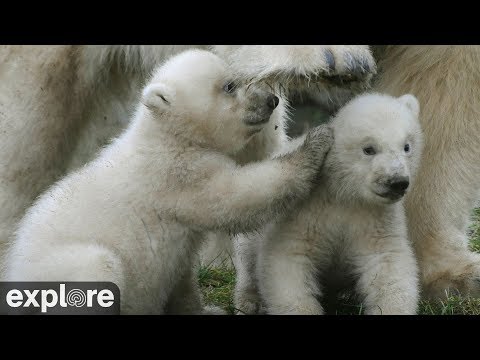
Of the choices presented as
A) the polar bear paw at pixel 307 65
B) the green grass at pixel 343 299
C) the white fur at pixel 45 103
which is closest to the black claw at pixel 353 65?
the polar bear paw at pixel 307 65

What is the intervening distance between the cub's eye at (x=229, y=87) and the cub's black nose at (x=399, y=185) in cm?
82

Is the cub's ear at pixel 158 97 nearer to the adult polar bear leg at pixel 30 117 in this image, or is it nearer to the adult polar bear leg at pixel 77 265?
the adult polar bear leg at pixel 77 265

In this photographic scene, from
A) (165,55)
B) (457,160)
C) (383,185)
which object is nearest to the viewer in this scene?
(383,185)

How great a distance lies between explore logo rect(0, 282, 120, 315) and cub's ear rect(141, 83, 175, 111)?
0.79m

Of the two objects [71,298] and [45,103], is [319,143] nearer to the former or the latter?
[71,298]

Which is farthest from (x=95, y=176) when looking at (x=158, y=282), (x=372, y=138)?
(x=372, y=138)

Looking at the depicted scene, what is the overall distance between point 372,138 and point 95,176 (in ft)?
3.94

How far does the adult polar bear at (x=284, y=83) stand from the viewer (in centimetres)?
466

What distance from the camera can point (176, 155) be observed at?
4.48m

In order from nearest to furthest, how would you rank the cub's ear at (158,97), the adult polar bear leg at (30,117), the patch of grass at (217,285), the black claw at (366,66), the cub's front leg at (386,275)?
the cub's front leg at (386,275), the cub's ear at (158,97), the black claw at (366,66), the patch of grass at (217,285), the adult polar bear leg at (30,117)

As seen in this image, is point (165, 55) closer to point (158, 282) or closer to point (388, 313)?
point (158, 282)

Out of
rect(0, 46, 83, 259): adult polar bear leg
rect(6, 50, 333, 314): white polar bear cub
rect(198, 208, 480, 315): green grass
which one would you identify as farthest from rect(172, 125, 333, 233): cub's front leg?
rect(0, 46, 83, 259): adult polar bear leg

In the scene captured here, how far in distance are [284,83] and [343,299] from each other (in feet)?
3.64

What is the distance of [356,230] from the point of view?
4508mm
